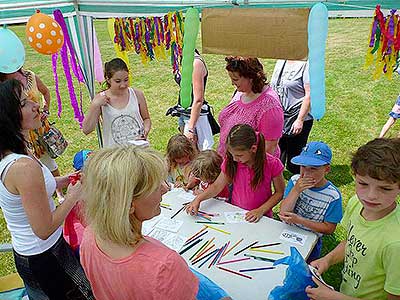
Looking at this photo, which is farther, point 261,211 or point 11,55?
point 11,55

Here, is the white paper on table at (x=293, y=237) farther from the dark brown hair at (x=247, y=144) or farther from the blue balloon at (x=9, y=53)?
the blue balloon at (x=9, y=53)

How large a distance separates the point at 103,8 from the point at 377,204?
2610mm

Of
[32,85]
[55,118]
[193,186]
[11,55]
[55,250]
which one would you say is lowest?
[55,118]

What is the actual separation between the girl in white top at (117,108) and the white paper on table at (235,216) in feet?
3.40

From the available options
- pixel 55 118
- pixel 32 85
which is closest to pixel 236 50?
pixel 32 85

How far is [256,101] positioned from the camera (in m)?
2.50

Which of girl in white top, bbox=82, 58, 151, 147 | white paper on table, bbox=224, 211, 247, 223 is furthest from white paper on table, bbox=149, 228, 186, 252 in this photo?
girl in white top, bbox=82, 58, 151, 147

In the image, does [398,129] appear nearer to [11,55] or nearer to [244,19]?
[244,19]

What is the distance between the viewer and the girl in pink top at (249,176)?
83.5 inches

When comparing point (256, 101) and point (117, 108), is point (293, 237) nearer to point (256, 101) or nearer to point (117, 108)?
point (256, 101)

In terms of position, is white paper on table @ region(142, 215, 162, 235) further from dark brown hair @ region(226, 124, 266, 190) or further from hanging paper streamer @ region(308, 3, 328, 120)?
hanging paper streamer @ region(308, 3, 328, 120)

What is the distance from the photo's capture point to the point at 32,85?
307 cm

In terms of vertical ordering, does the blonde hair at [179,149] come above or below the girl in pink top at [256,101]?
below

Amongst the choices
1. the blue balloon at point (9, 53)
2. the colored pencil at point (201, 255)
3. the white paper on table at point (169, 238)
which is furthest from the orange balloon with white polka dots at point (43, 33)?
the colored pencil at point (201, 255)
